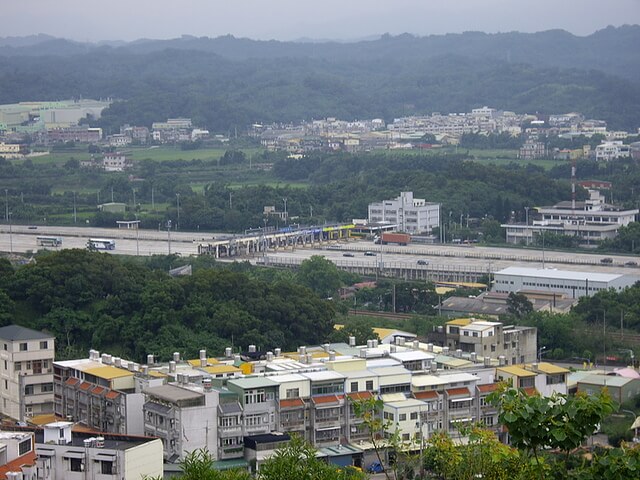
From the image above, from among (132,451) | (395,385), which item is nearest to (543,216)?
(395,385)

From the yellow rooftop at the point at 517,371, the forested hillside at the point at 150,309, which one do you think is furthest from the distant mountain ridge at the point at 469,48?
the yellow rooftop at the point at 517,371

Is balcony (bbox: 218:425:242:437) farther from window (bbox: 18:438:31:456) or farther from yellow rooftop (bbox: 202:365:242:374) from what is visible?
window (bbox: 18:438:31:456)

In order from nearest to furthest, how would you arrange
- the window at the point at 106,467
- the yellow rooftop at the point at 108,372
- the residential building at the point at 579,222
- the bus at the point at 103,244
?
the window at the point at 106,467 < the yellow rooftop at the point at 108,372 < the bus at the point at 103,244 < the residential building at the point at 579,222

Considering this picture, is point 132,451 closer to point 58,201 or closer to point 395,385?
point 395,385

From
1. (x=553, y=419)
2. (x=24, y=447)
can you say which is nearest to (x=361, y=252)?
(x=24, y=447)

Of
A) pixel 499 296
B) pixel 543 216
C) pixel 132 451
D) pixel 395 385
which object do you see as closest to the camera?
pixel 132 451

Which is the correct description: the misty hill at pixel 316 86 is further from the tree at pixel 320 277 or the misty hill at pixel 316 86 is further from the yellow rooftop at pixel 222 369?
the yellow rooftop at pixel 222 369
